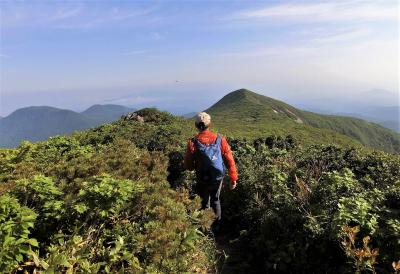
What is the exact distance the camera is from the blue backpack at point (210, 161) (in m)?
8.86

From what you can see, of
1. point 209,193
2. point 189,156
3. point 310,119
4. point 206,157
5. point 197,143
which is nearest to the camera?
point 206,157

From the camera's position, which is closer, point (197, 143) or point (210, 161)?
point (210, 161)

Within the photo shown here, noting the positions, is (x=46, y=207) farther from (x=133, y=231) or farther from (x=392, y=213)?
(x=392, y=213)

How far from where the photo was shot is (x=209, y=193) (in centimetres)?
927

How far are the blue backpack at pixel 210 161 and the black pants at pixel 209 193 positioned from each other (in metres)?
0.16

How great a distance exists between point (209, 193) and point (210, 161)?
0.87 m

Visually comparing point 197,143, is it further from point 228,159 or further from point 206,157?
point 228,159

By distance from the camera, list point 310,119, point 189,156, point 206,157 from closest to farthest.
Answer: point 206,157, point 189,156, point 310,119

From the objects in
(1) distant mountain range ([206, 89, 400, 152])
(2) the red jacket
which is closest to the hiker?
(2) the red jacket

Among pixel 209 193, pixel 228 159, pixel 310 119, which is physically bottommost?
pixel 310 119

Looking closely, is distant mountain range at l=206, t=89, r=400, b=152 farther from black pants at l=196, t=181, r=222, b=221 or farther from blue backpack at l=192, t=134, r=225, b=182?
blue backpack at l=192, t=134, r=225, b=182

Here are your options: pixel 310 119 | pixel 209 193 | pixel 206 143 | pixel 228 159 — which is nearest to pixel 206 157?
pixel 206 143

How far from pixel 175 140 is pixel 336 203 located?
29.1 ft

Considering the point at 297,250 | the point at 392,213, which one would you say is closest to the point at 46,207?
the point at 297,250
